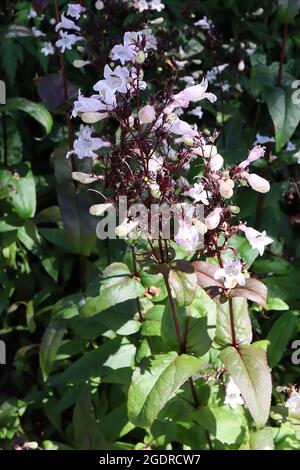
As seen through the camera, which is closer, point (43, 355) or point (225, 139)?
point (43, 355)

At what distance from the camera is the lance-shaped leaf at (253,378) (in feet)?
6.52

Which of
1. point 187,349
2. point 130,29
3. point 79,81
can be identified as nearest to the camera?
point 187,349

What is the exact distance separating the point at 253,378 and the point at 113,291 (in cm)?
64

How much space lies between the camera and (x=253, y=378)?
2.04 m

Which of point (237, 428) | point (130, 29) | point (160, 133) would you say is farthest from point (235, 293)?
point (130, 29)

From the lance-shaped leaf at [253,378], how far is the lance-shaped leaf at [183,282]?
0.32m

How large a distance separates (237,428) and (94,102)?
149 centimetres

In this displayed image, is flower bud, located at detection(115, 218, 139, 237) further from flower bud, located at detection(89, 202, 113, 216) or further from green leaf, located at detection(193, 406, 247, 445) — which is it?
green leaf, located at detection(193, 406, 247, 445)

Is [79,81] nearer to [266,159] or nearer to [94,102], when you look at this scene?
[266,159]

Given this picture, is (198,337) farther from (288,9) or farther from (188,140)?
(288,9)

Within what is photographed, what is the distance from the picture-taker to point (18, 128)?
3820mm

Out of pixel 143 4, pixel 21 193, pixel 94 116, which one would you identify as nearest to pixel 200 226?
pixel 94 116

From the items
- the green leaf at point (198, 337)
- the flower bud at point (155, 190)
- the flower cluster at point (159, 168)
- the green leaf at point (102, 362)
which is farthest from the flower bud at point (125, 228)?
the green leaf at point (102, 362)

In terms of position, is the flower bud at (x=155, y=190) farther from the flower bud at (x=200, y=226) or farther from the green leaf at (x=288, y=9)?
the green leaf at (x=288, y=9)
